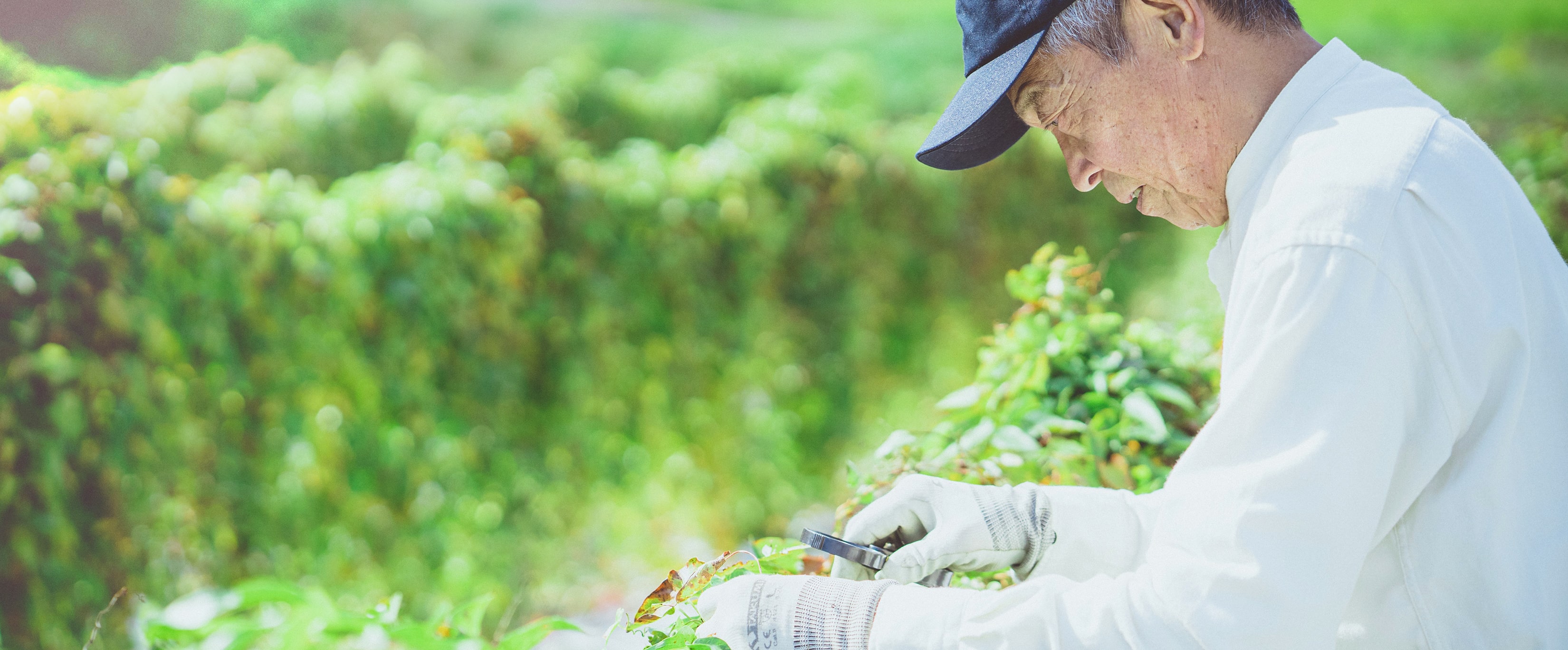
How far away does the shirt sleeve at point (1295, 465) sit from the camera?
89cm

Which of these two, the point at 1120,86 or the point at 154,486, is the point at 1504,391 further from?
the point at 154,486

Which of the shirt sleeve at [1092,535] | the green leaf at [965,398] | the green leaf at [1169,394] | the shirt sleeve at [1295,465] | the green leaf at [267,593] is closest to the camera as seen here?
the shirt sleeve at [1295,465]

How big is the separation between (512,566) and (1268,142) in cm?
302

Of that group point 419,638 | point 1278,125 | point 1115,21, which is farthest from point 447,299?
point 1278,125

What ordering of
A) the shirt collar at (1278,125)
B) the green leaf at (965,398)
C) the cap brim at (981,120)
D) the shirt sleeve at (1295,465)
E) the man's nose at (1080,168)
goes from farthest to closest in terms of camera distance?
the green leaf at (965,398) → the man's nose at (1080,168) → the cap brim at (981,120) → the shirt collar at (1278,125) → the shirt sleeve at (1295,465)

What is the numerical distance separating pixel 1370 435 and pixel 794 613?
0.68m

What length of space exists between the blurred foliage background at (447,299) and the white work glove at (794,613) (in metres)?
0.59

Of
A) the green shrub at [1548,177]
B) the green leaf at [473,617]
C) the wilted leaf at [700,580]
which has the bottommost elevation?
the green shrub at [1548,177]

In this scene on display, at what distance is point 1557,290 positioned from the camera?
1.01 metres

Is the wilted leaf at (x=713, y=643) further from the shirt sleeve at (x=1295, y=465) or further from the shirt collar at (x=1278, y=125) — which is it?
the shirt collar at (x=1278, y=125)

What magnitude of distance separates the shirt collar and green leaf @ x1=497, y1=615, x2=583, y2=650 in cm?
117

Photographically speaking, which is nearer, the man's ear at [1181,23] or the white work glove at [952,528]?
the man's ear at [1181,23]

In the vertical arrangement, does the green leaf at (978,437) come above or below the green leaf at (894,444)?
below

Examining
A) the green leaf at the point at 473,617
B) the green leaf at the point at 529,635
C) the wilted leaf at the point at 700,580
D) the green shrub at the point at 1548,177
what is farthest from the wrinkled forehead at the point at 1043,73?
the green shrub at the point at 1548,177
